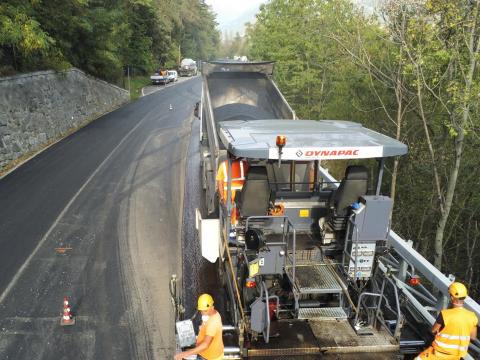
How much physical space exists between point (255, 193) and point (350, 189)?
1523 mm

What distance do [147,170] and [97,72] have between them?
59.5 feet

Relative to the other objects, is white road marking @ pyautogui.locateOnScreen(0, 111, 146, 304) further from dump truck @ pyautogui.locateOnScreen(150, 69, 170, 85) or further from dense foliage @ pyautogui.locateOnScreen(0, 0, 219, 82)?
dump truck @ pyautogui.locateOnScreen(150, 69, 170, 85)

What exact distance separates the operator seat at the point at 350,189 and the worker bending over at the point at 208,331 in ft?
9.06

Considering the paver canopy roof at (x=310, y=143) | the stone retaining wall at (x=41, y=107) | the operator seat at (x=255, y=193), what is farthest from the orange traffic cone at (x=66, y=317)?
the stone retaining wall at (x=41, y=107)

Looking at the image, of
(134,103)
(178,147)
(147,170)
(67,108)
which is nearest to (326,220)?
(147,170)

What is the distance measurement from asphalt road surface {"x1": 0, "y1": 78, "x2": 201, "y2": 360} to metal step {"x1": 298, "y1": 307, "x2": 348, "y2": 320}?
Result: 240 cm

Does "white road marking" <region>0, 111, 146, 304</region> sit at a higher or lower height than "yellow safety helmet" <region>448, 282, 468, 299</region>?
lower

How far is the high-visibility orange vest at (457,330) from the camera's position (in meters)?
5.11

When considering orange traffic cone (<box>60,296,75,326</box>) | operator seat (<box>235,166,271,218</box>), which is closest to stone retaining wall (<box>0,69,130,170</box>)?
orange traffic cone (<box>60,296,75,326</box>)

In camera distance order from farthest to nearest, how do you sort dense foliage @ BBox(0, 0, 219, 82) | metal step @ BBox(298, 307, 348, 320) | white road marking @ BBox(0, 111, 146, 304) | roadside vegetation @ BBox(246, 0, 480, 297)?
dense foliage @ BBox(0, 0, 219, 82), roadside vegetation @ BBox(246, 0, 480, 297), white road marking @ BBox(0, 111, 146, 304), metal step @ BBox(298, 307, 348, 320)

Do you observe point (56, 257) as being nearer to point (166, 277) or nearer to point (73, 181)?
point (166, 277)

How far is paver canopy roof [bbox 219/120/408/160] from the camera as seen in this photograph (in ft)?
19.9

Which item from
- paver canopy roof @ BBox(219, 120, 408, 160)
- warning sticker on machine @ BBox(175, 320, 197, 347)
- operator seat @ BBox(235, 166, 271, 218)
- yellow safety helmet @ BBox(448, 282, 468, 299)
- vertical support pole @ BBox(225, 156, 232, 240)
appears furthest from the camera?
operator seat @ BBox(235, 166, 271, 218)

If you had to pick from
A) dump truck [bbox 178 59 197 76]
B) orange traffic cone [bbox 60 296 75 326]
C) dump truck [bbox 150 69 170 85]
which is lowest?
orange traffic cone [bbox 60 296 75 326]
